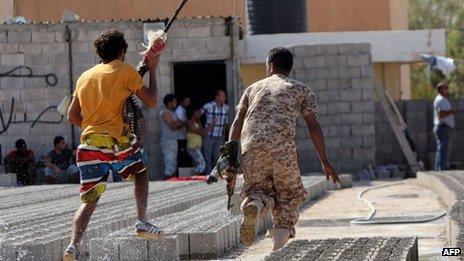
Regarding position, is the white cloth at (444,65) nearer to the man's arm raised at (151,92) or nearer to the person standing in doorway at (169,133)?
the person standing in doorway at (169,133)

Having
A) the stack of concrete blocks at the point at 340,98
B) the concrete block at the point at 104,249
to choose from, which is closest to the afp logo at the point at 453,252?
the concrete block at the point at 104,249

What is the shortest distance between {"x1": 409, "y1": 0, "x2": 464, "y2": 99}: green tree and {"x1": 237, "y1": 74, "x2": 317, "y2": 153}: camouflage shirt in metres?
40.8

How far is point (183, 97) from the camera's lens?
24.5m

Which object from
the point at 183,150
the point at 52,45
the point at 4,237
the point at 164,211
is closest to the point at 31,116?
the point at 52,45

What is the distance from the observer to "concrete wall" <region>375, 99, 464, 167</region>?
2511 centimetres

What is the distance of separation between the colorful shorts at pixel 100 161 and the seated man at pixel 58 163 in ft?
44.0

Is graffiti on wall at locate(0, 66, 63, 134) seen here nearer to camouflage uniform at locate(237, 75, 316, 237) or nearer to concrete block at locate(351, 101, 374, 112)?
concrete block at locate(351, 101, 374, 112)

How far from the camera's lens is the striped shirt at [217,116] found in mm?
22641

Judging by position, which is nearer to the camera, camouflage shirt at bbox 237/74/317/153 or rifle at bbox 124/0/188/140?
camouflage shirt at bbox 237/74/317/153

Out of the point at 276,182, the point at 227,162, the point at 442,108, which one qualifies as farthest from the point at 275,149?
the point at 442,108

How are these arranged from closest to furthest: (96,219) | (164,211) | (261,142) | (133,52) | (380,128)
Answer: (261,142) < (96,219) < (164,211) < (133,52) < (380,128)

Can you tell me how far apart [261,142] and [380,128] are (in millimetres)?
16262

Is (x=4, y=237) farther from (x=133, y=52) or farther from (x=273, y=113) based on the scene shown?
(x=133, y=52)

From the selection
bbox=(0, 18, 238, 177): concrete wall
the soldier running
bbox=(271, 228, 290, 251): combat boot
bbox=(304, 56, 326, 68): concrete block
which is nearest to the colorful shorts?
the soldier running
